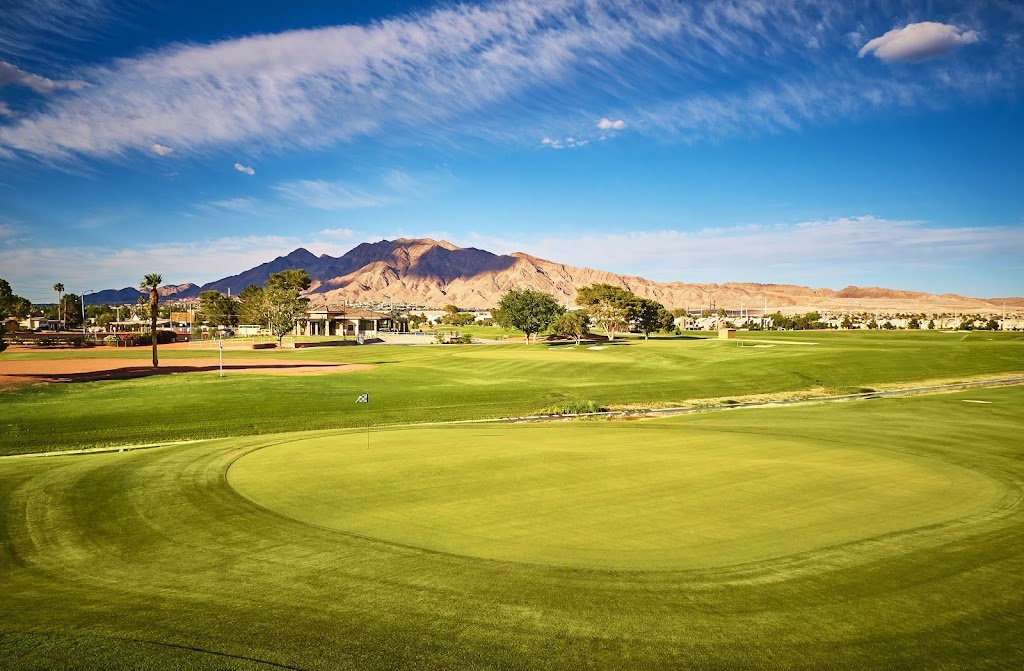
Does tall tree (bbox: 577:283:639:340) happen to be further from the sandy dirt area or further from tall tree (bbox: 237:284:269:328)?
the sandy dirt area

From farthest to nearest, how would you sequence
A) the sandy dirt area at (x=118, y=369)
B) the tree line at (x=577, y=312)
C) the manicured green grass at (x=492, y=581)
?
1. the tree line at (x=577, y=312)
2. the sandy dirt area at (x=118, y=369)
3. the manicured green grass at (x=492, y=581)

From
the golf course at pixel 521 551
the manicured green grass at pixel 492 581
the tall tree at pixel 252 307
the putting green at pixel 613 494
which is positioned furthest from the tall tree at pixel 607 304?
the manicured green grass at pixel 492 581

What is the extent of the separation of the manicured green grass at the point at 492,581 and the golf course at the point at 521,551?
4 cm

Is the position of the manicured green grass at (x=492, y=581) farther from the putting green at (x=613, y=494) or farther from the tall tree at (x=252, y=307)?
the tall tree at (x=252, y=307)

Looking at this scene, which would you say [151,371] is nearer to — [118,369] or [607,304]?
[118,369]

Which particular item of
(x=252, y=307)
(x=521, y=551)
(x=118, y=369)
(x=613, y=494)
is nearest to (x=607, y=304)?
(x=252, y=307)

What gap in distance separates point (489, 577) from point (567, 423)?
18.4 metres

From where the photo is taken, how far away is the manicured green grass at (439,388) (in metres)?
27.4

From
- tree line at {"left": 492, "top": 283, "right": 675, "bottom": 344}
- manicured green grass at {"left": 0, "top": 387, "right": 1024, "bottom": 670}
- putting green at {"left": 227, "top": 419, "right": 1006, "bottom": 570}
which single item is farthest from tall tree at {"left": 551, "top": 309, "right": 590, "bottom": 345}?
manicured green grass at {"left": 0, "top": 387, "right": 1024, "bottom": 670}

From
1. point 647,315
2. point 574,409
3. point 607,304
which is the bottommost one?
point 574,409

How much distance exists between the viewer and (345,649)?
6492 millimetres

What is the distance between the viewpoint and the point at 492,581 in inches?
326

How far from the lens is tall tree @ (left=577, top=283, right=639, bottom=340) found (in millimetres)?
117000

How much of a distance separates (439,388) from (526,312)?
62.2 metres
